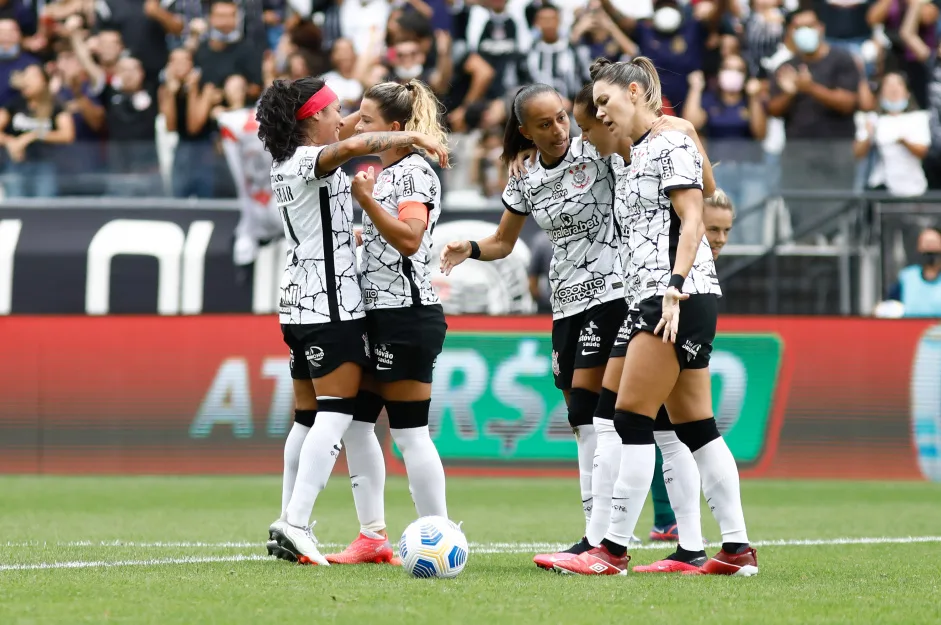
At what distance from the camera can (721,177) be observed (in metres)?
13.4

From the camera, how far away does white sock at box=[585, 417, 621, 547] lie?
606cm

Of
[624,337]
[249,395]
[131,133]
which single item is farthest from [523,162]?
[131,133]

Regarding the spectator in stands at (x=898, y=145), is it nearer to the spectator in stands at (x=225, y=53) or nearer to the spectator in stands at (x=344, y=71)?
the spectator in stands at (x=344, y=71)

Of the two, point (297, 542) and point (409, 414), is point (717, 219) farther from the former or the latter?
point (297, 542)

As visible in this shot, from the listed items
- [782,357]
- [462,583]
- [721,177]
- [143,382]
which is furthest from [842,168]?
[462,583]

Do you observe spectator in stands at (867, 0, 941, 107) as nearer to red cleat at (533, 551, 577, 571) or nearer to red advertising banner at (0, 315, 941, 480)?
red advertising banner at (0, 315, 941, 480)

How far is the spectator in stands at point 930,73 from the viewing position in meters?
14.1

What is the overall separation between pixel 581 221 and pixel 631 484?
1.38m

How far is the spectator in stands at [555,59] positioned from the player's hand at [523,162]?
8181 mm

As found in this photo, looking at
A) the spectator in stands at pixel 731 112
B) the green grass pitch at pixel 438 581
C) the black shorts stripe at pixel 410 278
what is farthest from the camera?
the spectator in stands at pixel 731 112

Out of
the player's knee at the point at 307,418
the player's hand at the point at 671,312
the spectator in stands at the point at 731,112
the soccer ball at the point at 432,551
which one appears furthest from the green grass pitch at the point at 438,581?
the spectator in stands at the point at 731,112

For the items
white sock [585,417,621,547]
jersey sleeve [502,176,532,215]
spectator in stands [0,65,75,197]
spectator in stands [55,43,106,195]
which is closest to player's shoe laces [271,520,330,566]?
white sock [585,417,621,547]

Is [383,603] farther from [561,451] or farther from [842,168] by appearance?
[842,168]

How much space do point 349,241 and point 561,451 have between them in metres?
6.61
